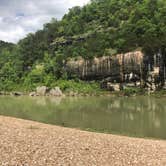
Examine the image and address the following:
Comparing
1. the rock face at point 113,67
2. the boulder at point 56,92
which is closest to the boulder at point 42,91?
the boulder at point 56,92

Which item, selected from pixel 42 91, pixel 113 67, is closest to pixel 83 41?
pixel 42 91

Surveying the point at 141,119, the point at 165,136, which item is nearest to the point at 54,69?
the point at 141,119

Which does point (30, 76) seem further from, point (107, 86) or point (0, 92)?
point (107, 86)

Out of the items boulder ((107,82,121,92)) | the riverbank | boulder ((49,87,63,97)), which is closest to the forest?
boulder ((107,82,121,92))

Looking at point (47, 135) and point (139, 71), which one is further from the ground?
point (139, 71)

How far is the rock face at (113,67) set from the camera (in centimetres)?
9706

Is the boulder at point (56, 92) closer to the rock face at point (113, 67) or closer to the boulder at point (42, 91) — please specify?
the boulder at point (42, 91)

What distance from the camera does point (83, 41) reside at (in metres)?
126

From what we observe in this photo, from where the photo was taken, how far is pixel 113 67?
10125 centimetres

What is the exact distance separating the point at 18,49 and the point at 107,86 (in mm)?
66411

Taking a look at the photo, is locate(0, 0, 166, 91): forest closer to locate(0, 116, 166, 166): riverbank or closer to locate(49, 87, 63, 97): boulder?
locate(49, 87, 63, 97): boulder

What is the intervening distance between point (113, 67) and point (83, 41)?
2749 centimetres

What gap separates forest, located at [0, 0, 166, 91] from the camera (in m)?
102

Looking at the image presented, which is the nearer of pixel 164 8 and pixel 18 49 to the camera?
pixel 164 8
